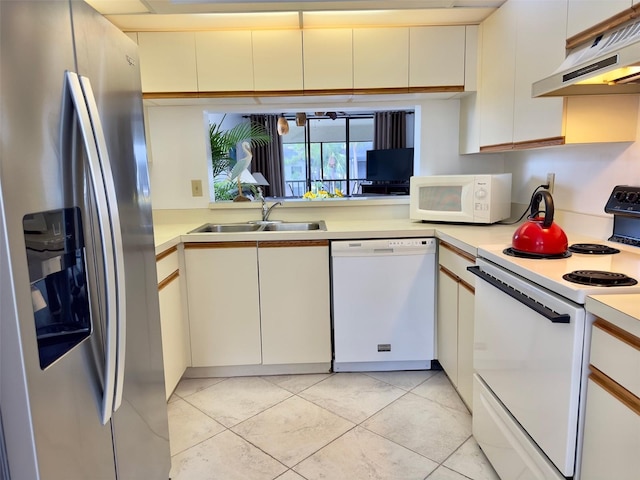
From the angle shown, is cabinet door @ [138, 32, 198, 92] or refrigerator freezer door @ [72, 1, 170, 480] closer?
refrigerator freezer door @ [72, 1, 170, 480]

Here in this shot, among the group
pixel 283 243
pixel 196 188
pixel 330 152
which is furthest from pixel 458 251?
pixel 330 152

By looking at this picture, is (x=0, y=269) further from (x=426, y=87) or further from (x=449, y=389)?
(x=426, y=87)

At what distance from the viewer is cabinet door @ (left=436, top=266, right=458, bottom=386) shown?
2193 mm

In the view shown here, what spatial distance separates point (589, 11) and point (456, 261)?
3.74ft

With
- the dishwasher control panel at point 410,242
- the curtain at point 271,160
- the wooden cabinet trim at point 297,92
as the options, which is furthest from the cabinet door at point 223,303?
the curtain at point 271,160

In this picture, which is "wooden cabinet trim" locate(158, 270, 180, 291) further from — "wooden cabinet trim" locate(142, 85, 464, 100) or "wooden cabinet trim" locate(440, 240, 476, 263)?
"wooden cabinet trim" locate(440, 240, 476, 263)

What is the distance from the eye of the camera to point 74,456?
38.1 inches

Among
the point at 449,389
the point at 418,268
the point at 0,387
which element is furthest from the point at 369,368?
the point at 0,387

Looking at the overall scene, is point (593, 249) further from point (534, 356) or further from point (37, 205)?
point (37, 205)

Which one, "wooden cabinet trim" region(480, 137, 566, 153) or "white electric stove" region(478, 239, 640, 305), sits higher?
"wooden cabinet trim" region(480, 137, 566, 153)

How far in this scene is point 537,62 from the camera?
187 centimetres

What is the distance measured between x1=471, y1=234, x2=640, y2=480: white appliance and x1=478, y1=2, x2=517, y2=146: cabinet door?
853 millimetres

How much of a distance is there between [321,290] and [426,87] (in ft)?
4.54

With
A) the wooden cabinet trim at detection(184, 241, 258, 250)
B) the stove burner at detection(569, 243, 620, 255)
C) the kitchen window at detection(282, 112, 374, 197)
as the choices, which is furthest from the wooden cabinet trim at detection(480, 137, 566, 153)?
the kitchen window at detection(282, 112, 374, 197)
